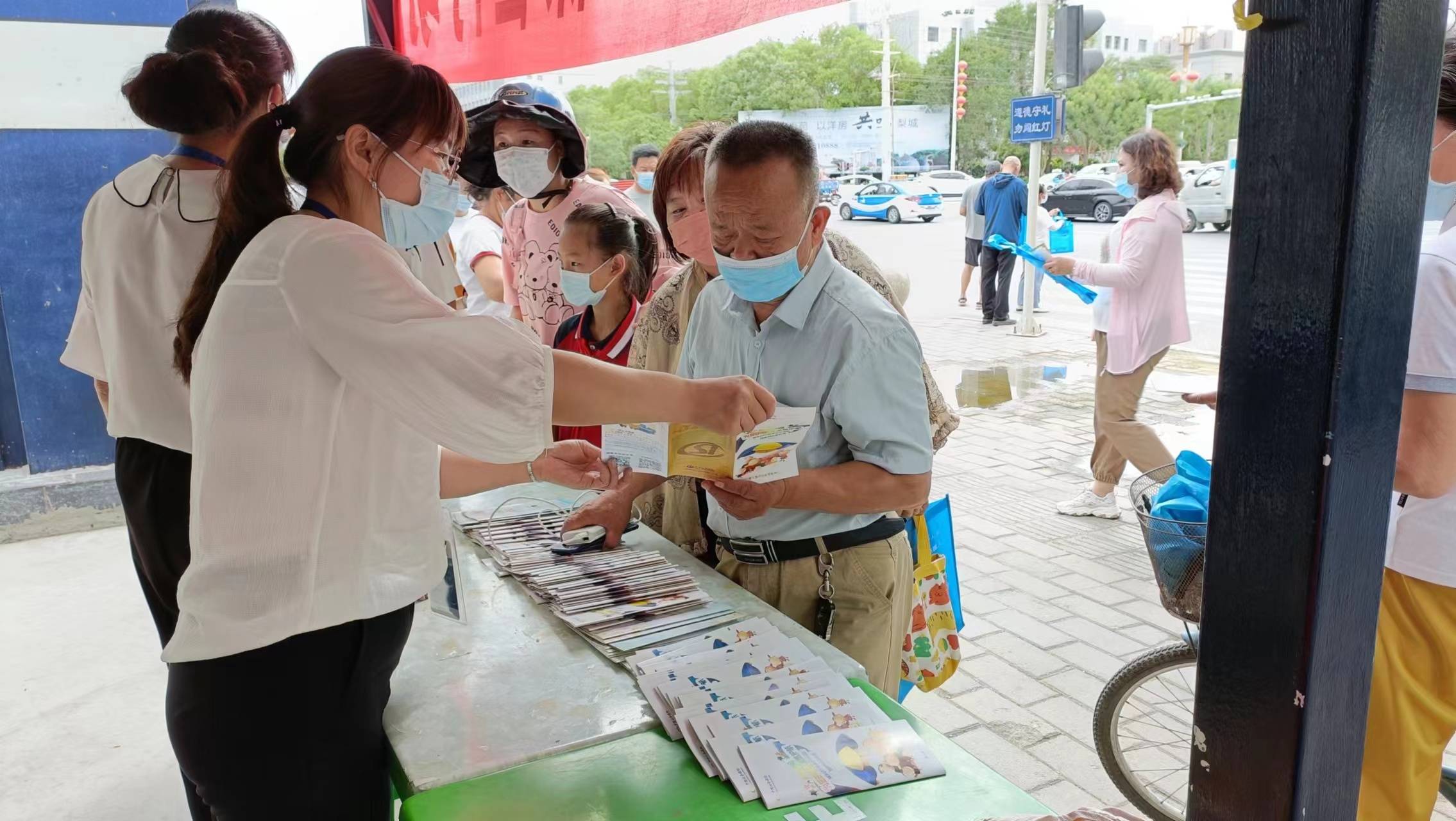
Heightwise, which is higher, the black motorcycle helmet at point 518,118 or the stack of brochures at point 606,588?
the black motorcycle helmet at point 518,118

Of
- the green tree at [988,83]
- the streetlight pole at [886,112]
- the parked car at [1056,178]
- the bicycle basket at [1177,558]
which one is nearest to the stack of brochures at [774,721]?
the bicycle basket at [1177,558]

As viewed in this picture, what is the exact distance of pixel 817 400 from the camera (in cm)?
185

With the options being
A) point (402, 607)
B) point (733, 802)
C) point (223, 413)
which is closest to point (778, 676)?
point (733, 802)

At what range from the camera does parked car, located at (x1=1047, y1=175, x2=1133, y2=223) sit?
21.8 meters

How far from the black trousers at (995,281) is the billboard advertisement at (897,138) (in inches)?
495

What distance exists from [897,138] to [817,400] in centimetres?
2477

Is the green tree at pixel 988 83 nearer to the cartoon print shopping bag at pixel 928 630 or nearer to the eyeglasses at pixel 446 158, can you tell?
the cartoon print shopping bag at pixel 928 630

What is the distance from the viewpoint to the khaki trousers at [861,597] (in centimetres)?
193

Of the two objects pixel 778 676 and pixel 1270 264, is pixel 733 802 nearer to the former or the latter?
pixel 778 676

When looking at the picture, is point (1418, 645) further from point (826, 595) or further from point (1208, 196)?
point (1208, 196)

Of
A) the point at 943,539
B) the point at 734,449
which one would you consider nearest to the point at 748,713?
the point at 734,449

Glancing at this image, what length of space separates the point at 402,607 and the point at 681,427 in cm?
57

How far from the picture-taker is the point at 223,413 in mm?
1266

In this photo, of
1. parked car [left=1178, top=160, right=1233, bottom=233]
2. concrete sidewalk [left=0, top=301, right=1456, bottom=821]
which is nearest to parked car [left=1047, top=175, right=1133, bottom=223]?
parked car [left=1178, top=160, right=1233, bottom=233]
